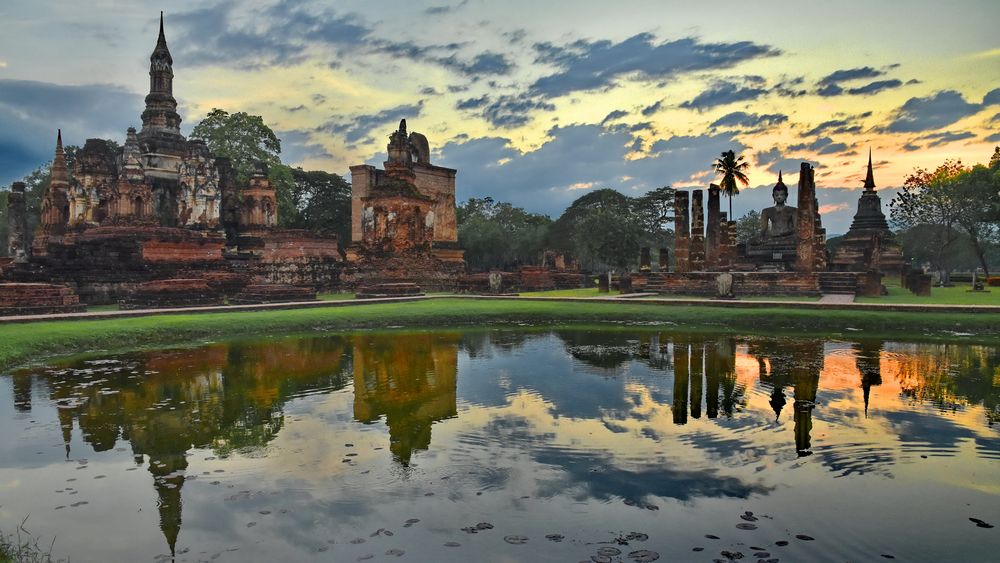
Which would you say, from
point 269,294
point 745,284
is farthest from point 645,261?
point 269,294

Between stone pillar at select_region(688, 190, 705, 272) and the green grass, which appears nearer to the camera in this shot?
the green grass

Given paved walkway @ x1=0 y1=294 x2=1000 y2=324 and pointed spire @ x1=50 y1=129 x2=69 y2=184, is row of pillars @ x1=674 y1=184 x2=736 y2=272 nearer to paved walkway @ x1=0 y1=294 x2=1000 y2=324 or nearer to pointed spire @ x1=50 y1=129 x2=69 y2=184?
paved walkway @ x1=0 y1=294 x2=1000 y2=324

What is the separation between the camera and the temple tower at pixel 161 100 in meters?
34.7

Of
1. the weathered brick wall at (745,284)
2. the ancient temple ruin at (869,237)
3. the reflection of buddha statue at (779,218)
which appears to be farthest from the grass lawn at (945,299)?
the reflection of buddha statue at (779,218)

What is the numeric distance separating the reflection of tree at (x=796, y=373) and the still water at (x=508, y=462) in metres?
0.05

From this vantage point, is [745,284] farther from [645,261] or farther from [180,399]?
[180,399]

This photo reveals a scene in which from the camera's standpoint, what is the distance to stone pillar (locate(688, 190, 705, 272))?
30.9m

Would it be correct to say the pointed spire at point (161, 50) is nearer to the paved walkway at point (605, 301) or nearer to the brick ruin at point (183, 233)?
the brick ruin at point (183, 233)

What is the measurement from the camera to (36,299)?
18.1m

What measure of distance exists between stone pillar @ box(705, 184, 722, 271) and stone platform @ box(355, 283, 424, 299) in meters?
15.5

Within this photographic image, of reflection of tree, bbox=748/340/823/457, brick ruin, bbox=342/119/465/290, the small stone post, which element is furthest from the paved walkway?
the small stone post

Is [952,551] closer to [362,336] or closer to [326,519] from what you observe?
[326,519]

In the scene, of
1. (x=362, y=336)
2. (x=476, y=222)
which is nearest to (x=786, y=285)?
(x=362, y=336)

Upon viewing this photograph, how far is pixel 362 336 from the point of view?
15297 mm
